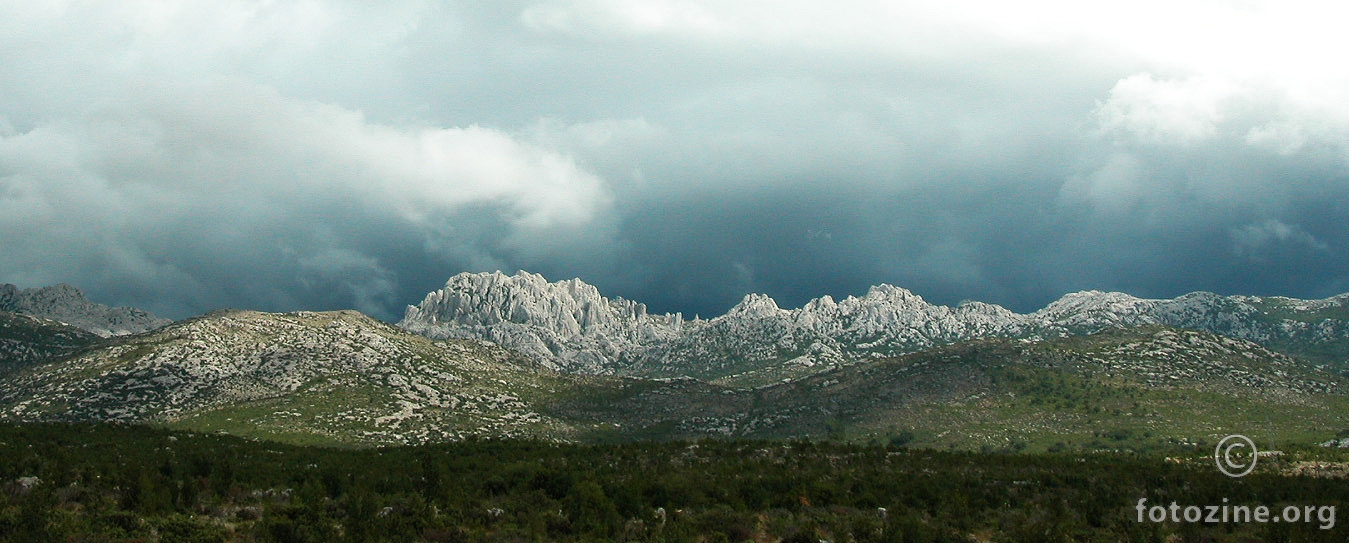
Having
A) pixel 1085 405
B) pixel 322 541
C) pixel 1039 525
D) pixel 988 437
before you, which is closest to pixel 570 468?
Answer: pixel 322 541

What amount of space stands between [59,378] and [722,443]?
17639 cm

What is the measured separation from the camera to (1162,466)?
69.8 metres

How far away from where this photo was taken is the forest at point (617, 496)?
34562 mm

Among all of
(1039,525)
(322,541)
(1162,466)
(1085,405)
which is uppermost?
(1085,405)

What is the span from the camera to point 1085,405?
190 meters

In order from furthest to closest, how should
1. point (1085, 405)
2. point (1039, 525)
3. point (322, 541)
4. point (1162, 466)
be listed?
point (1085, 405), point (1162, 466), point (1039, 525), point (322, 541)

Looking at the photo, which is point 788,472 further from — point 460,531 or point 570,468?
point 460,531

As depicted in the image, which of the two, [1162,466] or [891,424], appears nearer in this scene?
[1162,466]

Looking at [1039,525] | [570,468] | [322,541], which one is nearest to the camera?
[322,541]

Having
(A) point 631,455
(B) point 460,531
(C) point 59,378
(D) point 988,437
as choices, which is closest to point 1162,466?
(A) point 631,455

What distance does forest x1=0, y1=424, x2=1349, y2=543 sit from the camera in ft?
113

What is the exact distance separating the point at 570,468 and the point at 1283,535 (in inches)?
1640

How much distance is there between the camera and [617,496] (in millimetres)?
45125

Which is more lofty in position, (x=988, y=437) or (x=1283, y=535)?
(x=988, y=437)
